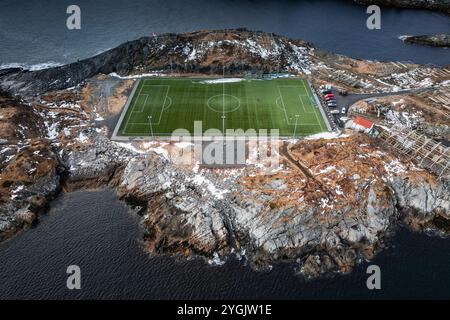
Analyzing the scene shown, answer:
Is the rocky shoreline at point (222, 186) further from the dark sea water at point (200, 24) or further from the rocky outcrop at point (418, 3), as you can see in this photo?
the rocky outcrop at point (418, 3)

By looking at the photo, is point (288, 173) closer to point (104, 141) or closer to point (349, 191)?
point (349, 191)

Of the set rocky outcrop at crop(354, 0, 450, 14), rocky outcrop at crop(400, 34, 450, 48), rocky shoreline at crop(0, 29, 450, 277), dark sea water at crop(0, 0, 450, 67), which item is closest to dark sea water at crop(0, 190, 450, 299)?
rocky shoreline at crop(0, 29, 450, 277)

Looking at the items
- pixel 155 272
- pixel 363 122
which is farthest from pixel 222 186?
pixel 363 122

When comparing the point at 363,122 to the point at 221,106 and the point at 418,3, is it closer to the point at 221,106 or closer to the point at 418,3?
the point at 221,106

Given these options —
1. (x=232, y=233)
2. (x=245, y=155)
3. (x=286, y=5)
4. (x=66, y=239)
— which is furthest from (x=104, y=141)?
(x=286, y=5)

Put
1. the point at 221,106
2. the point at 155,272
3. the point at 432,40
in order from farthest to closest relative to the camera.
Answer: the point at 432,40
the point at 221,106
the point at 155,272

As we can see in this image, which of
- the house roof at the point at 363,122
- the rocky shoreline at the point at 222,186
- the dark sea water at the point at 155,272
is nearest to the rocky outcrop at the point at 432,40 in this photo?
the rocky shoreline at the point at 222,186

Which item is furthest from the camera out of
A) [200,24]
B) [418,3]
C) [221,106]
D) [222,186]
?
[418,3]
